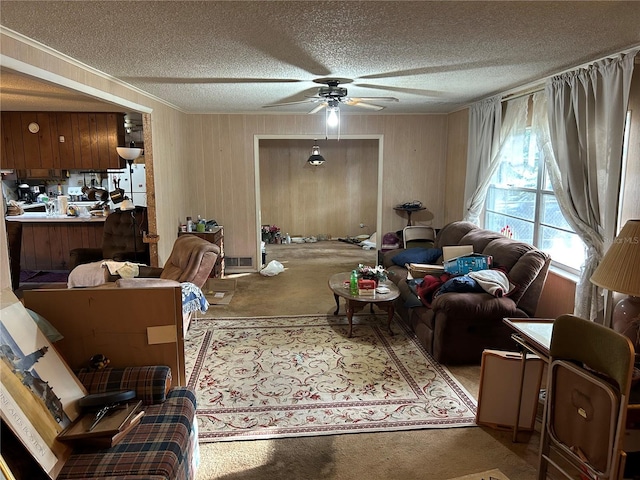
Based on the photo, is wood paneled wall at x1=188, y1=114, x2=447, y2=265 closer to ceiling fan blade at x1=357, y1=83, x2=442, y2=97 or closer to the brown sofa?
ceiling fan blade at x1=357, y1=83, x2=442, y2=97

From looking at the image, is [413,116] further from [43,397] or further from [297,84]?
[43,397]

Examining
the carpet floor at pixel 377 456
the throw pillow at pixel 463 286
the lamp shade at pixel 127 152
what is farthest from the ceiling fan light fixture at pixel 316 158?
the carpet floor at pixel 377 456

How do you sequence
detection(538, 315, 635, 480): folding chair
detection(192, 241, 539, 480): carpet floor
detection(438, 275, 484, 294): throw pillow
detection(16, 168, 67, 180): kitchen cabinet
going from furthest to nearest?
detection(16, 168, 67, 180): kitchen cabinet
detection(438, 275, 484, 294): throw pillow
detection(192, 241, 539, 480): carpet floor
detection(538, 315, 635, 480): folding chair

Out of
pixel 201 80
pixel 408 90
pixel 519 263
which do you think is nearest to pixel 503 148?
pixel 408 90

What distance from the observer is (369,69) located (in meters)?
3.48

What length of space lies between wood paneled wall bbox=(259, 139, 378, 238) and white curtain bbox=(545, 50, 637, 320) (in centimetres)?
570

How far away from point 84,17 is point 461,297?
318 centimetres

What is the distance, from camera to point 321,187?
934cm

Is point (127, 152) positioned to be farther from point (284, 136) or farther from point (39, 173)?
point (39, 173)

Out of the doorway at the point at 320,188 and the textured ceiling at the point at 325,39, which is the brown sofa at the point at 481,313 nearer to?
the textured ceiling at the point at 325,39

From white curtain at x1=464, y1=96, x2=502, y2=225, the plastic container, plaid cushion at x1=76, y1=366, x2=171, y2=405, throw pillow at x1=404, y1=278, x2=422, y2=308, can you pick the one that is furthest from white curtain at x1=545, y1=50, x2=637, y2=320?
plaid cushion at x1=76, y1=366, x2=171, y2=405

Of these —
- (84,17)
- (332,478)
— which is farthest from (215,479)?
(84,17)

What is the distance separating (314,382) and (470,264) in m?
1.86

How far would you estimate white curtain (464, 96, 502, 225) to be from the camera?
4.94 meters
